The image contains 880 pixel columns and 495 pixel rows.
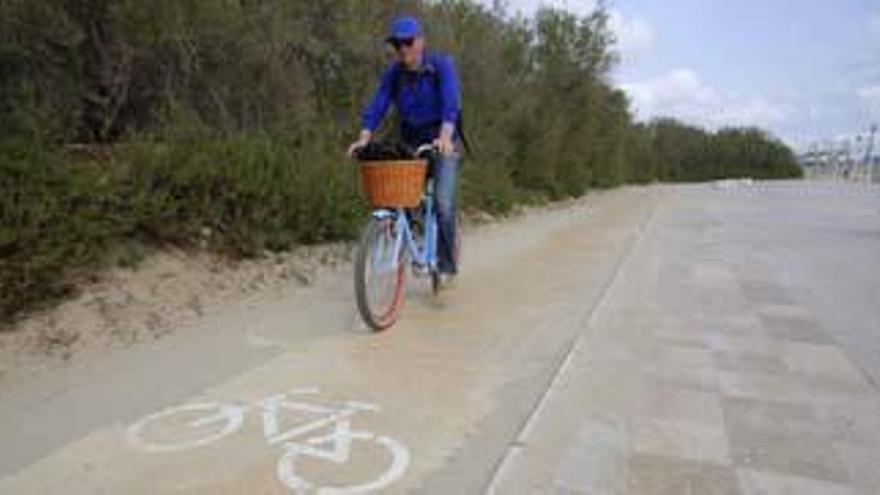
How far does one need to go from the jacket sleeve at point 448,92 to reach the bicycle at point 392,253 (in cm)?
27

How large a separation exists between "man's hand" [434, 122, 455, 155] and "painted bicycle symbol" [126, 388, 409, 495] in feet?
7.39

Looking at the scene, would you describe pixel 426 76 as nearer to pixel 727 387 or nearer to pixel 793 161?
pixel 727 387

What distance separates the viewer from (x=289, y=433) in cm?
428

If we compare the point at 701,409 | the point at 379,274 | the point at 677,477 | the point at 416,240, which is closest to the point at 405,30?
the point at 416,240

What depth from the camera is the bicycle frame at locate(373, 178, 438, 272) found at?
642 cm

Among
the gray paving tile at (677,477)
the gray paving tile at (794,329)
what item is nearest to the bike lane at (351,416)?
the gray paving tile at (677,477)

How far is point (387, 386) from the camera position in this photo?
5012 mm

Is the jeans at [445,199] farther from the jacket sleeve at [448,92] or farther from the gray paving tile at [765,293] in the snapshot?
the gray paving tile at [765,293]

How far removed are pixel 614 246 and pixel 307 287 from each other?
5282 millimetres

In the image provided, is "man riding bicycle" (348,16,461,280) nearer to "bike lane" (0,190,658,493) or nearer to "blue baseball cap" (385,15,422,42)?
"blue baseball cap" (385,15,422,42)

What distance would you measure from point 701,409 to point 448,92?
2884mm

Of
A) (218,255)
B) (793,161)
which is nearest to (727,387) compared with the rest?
(218,255)

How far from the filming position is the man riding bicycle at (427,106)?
6535mm

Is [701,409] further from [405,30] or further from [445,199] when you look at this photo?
[405,30]
